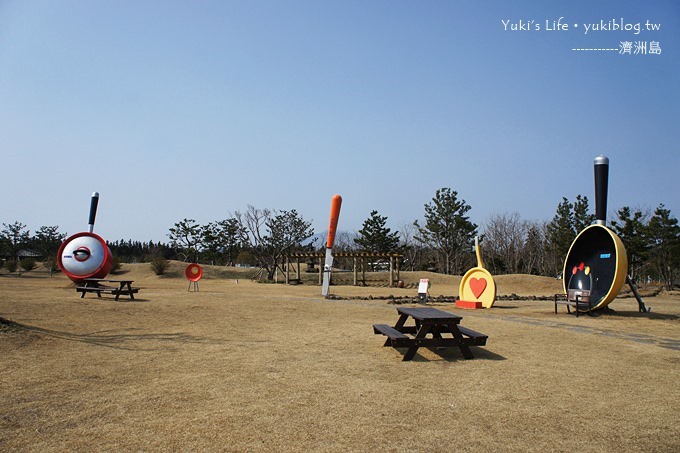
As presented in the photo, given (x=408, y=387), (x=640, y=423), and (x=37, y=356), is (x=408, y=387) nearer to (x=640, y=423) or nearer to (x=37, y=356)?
(x=640, y=423)

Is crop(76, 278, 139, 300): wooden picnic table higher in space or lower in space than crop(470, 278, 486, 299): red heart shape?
lower

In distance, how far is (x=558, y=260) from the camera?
46.7 metres

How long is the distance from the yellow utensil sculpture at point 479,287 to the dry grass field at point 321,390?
17.4ft

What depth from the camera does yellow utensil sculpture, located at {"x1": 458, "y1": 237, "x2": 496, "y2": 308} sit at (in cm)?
1514

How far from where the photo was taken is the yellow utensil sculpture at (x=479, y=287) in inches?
596

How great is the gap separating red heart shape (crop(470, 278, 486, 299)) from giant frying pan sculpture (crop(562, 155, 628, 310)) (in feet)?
7.86

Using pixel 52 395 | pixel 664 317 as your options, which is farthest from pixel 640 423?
pixel 664 317

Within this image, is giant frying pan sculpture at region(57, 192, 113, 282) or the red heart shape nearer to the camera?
the red heart shape

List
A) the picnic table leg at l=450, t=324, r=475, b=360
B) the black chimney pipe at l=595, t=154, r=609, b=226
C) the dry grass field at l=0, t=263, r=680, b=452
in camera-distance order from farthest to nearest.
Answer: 1. the black chimney pipe at l=595, t=154, r=609, b=226
2. the picnic table leg at l=450, t=324, r=475, b=360
3. the dry grass field at l=0, t=263, r=680, b=452

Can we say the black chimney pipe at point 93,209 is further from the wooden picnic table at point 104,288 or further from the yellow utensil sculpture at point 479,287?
the yellow utensil sculpture at point 479,287

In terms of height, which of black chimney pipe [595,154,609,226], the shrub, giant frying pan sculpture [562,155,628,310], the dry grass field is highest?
black chimney pipe [595,154,609,226]

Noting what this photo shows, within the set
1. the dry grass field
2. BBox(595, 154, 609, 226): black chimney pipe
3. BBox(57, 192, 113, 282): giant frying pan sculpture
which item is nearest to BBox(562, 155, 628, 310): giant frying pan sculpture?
BBox(595, 154, 609, 226): black chimney pipe

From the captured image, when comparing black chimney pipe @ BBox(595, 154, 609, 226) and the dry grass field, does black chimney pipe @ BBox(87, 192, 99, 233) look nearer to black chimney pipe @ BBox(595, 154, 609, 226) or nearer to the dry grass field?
the dry grass field

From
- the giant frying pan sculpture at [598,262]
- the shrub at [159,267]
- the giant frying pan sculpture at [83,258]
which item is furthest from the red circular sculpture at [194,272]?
the shrub at [159,267]
